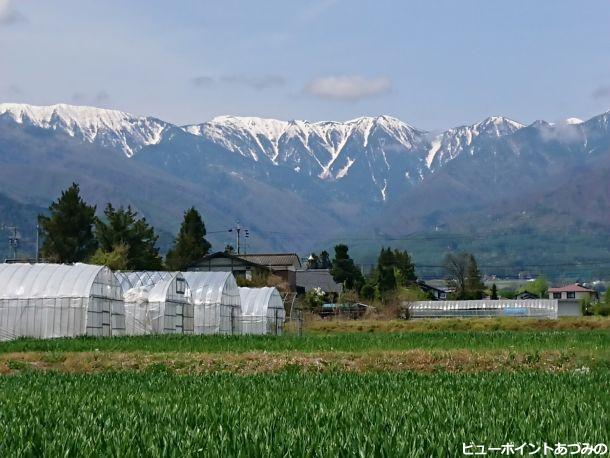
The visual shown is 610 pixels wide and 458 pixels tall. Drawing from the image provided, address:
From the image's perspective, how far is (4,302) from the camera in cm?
4094

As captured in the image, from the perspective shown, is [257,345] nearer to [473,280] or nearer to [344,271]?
[344,271]

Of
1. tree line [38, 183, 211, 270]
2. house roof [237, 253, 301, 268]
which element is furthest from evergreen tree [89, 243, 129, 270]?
house roof [237, 253, 301, 268]

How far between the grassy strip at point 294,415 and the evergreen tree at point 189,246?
82456 millimetres

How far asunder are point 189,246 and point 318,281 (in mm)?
25203

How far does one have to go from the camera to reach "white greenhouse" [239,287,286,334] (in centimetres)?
A: 5734

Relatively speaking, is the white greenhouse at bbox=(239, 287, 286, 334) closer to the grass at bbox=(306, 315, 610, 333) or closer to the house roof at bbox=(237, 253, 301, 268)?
the grass at bbox=(306, 315, 610, 333)

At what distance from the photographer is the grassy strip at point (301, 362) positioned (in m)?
26.3

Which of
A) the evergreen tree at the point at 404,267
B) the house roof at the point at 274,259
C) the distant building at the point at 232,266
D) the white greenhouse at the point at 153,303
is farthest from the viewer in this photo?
the evergreen tree at the point at 404,267

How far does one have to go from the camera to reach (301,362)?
87.1ft

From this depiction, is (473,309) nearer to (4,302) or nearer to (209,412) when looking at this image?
(4,302)

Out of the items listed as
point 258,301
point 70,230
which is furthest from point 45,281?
point 70,230

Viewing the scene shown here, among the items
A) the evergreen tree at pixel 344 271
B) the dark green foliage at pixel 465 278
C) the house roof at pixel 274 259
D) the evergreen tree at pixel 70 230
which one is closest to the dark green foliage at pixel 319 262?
the dark green foliage at pixel 465 278

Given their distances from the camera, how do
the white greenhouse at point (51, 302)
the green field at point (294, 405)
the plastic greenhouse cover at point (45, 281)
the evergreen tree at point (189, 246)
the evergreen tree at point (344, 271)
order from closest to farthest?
Answer: the green field at point (294, 405)
the white greenhouse at point (51, 302)
the plastic greenhouse cover at point (45, 281)
the evergreen tree at point (189, 246)
the evergreen tree at point (344, 271)

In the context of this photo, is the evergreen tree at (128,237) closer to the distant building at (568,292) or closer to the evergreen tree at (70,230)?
the evergreen tree at (70,230)
